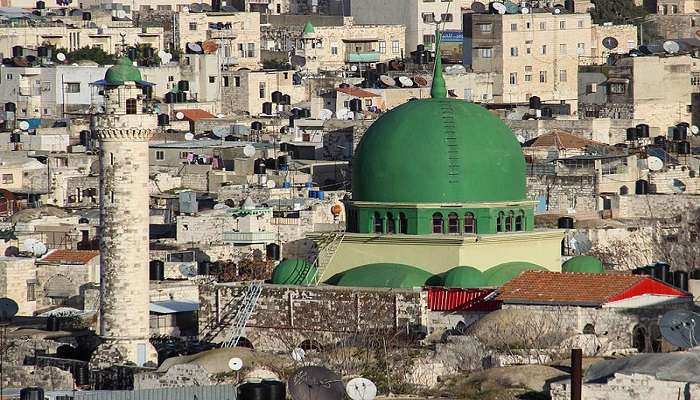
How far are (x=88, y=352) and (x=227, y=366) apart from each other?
5350mm

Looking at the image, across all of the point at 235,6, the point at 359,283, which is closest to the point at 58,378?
the point at 359,283

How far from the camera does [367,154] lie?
225 feet

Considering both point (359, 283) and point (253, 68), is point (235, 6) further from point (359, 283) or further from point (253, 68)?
point (359, 283)

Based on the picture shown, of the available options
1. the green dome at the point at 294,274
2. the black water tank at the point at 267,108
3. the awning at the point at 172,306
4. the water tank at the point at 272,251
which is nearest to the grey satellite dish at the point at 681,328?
the green dome at the point at 294,274

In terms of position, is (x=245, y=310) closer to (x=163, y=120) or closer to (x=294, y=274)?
(x=294, y=274)

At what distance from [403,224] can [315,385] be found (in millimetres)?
12551

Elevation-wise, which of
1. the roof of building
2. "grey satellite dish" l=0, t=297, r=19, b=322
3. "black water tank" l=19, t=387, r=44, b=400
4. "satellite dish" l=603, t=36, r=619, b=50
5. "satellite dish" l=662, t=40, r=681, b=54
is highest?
"satellite dish" l=662, t=40, r=681, b=54

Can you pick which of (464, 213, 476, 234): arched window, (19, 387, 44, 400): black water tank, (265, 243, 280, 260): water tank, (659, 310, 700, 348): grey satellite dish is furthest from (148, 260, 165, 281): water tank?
(19, 387, 44, 400): black water tank

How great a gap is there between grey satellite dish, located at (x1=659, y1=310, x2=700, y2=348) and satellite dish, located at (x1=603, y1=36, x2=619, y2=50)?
8071cm

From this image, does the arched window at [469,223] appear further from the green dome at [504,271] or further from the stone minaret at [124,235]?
the stone minaret at [124,235]

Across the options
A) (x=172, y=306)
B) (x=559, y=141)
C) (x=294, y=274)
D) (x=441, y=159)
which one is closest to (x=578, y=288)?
(x=441, y=159)

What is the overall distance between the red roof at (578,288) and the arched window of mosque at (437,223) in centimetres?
292

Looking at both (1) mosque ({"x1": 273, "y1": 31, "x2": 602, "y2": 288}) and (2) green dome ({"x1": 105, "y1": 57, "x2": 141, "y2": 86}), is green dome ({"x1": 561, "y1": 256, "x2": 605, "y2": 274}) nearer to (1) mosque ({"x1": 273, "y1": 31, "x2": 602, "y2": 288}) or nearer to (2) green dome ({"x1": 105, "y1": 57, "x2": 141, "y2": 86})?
(1) mosque ({"x1": 273, "y1": 31, "x2": 602, "y2": 288})

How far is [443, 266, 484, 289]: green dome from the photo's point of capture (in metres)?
65.7
